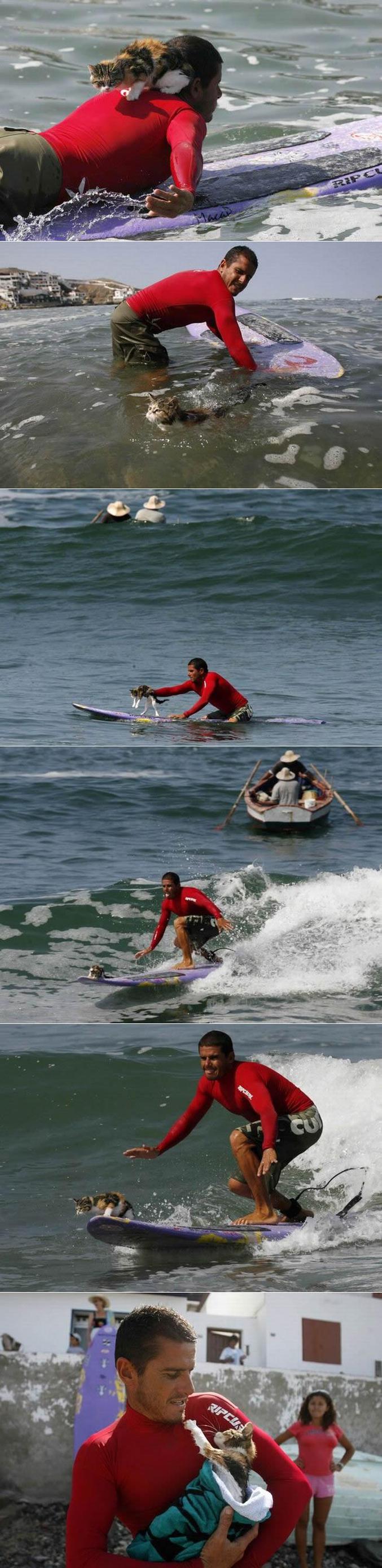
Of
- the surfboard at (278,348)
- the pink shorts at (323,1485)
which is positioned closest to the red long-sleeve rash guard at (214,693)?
the surfboard at (278,348)

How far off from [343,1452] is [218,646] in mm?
2810

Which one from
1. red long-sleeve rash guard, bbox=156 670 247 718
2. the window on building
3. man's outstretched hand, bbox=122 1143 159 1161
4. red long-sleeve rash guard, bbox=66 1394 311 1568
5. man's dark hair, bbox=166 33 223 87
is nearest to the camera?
red long-sleeve rash guard, bbox=66 1394 311 1568

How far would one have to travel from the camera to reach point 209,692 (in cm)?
522

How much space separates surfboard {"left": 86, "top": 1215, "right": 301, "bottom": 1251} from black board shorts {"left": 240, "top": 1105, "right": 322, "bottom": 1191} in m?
0.33

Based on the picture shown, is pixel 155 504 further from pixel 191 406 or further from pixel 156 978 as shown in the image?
pixel 156 978

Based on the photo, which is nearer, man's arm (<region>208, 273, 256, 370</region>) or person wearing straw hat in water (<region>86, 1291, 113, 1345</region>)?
person wearing straw hat in water (<region>86, 1291, 113, 1345</region>)

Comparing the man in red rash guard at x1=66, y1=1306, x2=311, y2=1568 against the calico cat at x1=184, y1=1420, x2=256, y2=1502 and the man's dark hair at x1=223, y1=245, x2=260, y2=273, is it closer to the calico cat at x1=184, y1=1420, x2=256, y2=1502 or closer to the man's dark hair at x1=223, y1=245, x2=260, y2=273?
the calico cat at x1=184, y1=1420, x2=256, y2=1502

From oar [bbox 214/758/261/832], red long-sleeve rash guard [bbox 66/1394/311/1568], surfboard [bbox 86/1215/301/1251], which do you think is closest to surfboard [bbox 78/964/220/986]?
oar [bbox 214/758/261/832]

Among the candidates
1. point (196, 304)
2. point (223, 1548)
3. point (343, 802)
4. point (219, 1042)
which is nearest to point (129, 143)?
point (196, 304)

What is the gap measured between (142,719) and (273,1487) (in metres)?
3.35

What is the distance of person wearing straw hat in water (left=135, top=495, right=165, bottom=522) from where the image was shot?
17.3 feet

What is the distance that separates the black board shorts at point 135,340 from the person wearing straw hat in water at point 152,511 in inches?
22.9

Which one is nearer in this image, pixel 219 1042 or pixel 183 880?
pixel 219 1042

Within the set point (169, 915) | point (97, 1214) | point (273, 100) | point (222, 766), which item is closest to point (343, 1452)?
point (97, 1214)
